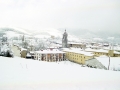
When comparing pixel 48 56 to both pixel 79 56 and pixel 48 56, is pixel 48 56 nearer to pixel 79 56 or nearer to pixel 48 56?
pixel 48 56

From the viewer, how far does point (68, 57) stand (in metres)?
26.0

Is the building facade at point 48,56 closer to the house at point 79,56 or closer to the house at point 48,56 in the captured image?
the house at point 48,56

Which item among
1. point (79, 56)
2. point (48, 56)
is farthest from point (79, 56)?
point (48, 56)

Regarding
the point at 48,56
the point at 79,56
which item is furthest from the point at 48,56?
the point at 79,56

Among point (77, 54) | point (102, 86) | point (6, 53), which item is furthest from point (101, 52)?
point (102, 86)

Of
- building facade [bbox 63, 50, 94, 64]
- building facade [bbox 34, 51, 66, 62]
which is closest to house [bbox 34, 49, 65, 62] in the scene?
building facade [bbox 34, 51, 66, 62]

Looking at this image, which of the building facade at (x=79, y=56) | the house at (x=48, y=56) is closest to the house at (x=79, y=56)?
the building facade at (x=79, y=56)

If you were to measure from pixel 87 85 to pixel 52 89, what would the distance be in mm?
792

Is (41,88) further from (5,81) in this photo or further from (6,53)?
(6,53)

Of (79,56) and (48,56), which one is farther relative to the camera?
(48,56)

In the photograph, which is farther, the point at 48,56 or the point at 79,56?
the point at 48,56

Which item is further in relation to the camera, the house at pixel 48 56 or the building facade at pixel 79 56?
the house at pixel 48 56

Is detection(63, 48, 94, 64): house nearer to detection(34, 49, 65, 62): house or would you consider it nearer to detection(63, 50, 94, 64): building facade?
detection(63, 50, 94, 64): building facade

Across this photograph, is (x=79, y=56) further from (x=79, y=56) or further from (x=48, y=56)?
(x=48, y=56)
